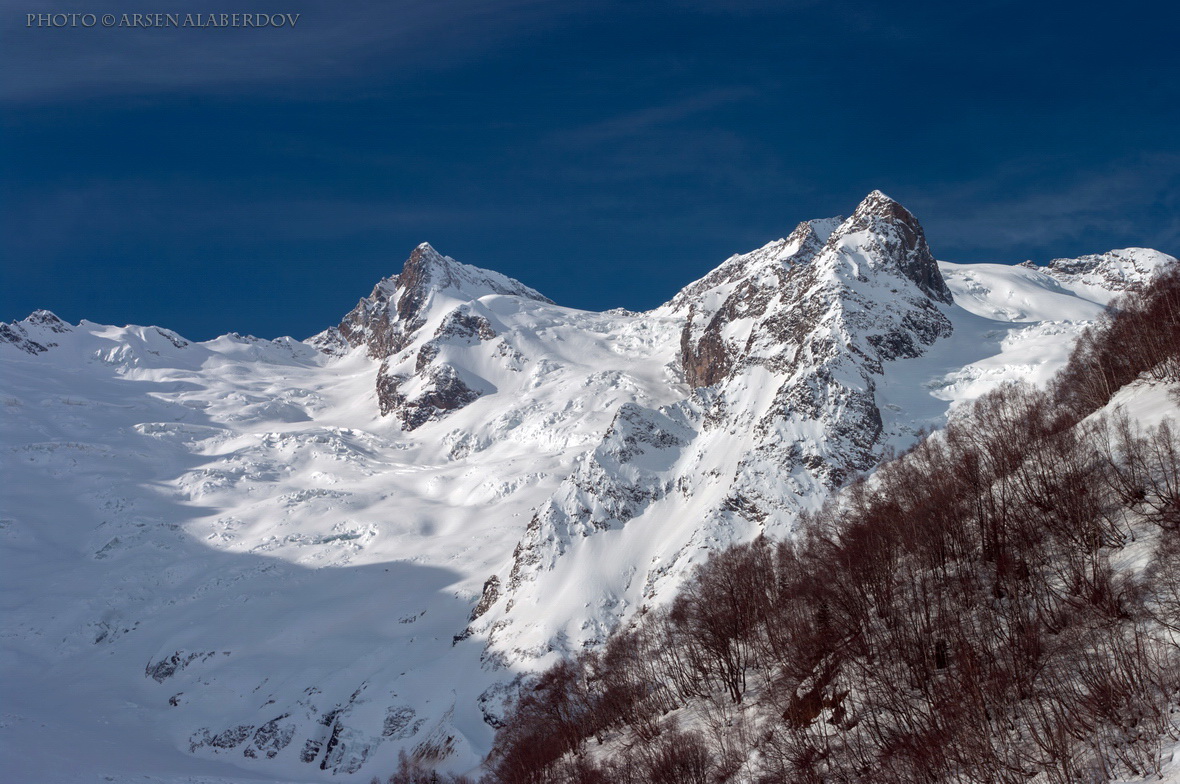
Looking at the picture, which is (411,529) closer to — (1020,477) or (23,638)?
(23,638)

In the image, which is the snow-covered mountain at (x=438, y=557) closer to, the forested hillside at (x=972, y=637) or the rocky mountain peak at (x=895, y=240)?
the rocky mountain peak at (x=895, y=240)

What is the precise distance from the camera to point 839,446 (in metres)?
110

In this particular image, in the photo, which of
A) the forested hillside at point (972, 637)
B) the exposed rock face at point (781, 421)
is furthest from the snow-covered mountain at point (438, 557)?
the forested hillside at point (972, 637)

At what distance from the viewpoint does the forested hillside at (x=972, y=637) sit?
21.5 metres

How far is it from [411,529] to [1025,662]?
153m

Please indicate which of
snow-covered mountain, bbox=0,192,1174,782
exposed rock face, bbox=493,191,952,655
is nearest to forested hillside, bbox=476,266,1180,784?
snow-covered mountain, bbox=0,192,1174,782

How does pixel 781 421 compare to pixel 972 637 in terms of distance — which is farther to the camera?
pixel 781 421

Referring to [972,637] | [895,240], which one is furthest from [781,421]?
[972,637]

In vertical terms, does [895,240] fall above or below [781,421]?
above

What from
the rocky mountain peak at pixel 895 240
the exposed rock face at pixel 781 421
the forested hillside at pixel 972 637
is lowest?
the forested hillside at pixel 972 637

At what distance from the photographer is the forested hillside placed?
21453 millimetres

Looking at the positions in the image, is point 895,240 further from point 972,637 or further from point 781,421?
point 972,637

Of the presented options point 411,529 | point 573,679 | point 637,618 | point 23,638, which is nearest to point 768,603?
point 573,679

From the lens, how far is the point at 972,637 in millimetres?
27750
